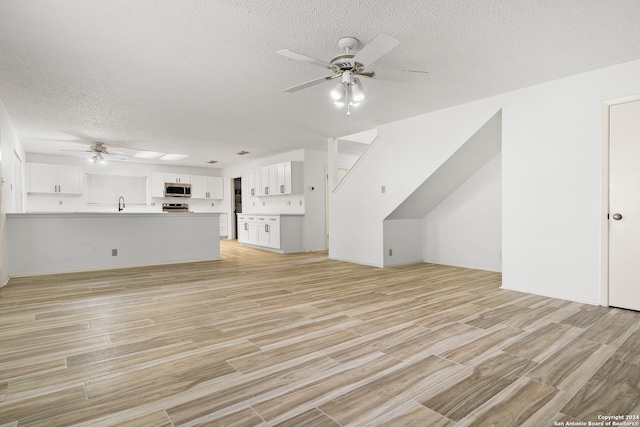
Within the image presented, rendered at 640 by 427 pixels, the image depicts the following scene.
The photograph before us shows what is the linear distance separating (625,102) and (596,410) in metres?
3.10

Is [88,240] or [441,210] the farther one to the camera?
[441,210]

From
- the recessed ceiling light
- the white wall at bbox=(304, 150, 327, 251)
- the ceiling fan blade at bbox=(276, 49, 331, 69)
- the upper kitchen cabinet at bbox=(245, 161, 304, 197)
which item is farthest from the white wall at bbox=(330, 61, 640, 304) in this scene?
the recessed ceiling light

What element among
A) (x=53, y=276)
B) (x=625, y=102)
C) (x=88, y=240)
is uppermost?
(x=625, y=102)

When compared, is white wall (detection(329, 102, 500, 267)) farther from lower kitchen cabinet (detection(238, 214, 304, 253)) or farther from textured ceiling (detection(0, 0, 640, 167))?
lower kitchen cabinet (detection(238, 214, 304, 253))

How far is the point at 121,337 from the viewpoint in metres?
2.64

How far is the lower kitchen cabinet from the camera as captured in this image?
307 inches

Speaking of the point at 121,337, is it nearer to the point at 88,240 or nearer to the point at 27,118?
the point at 88,240

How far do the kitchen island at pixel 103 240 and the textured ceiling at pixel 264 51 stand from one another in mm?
1688

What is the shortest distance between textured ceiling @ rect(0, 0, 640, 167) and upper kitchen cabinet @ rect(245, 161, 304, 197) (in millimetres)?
2793

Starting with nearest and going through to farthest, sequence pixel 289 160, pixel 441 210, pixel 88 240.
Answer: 1. pixel 88 240
2. pixel 441 210
3. pixel 289 160

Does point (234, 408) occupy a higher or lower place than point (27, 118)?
lower

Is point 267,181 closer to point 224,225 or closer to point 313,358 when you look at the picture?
point 224,225

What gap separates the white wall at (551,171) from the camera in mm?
3482

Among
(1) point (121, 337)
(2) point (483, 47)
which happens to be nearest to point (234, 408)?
(1) point (121, 337)
